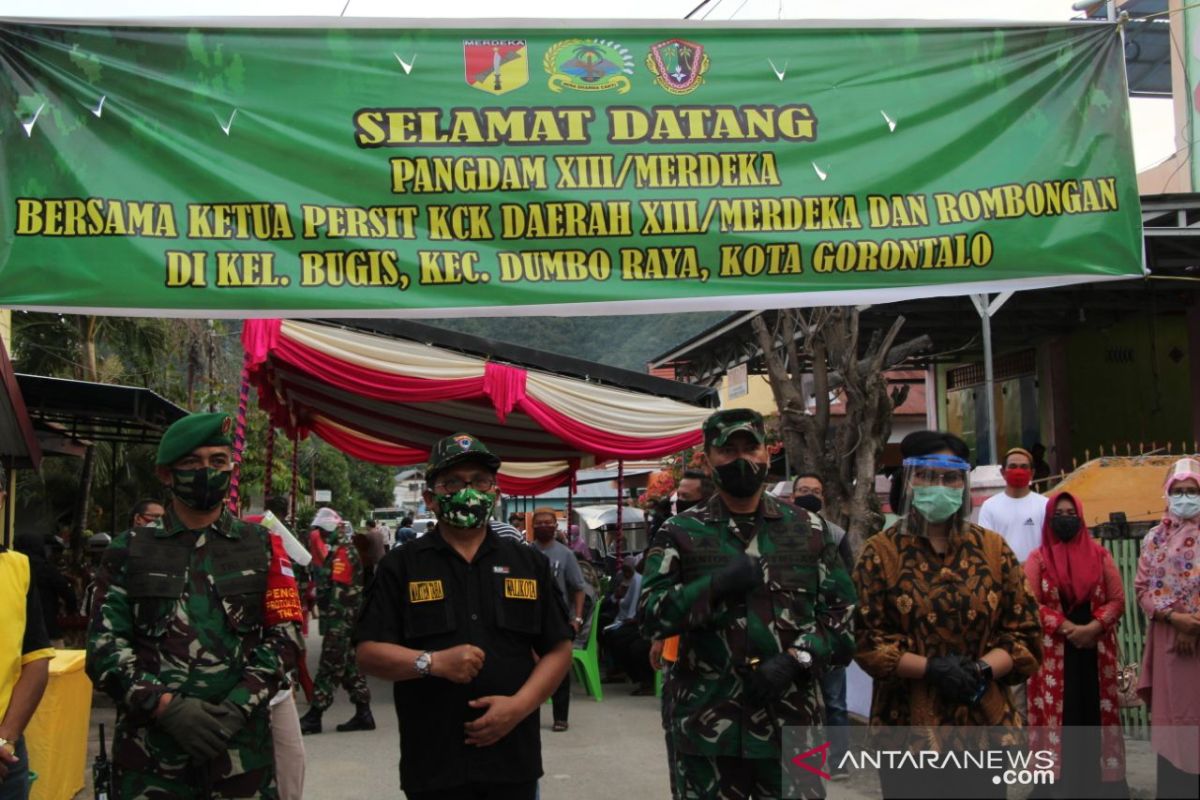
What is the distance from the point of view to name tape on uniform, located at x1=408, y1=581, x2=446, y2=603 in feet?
13.2

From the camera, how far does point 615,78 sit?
477 centimetres

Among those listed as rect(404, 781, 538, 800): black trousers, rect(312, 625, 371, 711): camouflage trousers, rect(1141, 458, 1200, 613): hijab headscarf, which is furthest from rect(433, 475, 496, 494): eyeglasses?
rect(312, 625, 371, 711): camouflage trousers

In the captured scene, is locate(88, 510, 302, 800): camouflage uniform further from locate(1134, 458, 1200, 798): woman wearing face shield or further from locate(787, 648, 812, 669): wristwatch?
locate(1134, 458, 1200, 798): woman wearing face shield

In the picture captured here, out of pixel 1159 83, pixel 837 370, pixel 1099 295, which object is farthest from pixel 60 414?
pixel 1159 83

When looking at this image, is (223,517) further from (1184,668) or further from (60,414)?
(60,414)

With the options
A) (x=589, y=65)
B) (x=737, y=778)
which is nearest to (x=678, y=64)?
(x=589, y=65)

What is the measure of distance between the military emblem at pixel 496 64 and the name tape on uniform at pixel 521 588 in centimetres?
188

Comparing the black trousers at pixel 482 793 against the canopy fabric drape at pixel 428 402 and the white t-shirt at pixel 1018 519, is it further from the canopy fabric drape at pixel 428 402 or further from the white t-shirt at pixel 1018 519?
the canopy fabric drape at pixel 428 402

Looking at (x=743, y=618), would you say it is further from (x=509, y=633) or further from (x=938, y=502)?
(x=938, y=502)

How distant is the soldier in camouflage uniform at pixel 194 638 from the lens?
3902 millimetres

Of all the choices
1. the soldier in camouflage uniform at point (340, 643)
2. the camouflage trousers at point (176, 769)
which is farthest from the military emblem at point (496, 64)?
the soldier in camouflage uniform at point (340, 643)

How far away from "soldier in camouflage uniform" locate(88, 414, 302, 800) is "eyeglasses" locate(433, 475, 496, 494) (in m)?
0.63

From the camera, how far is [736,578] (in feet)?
13.1

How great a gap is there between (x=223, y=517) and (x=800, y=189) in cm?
249
